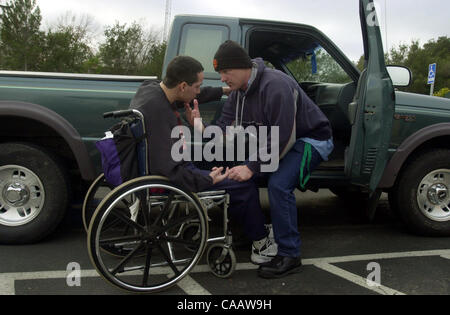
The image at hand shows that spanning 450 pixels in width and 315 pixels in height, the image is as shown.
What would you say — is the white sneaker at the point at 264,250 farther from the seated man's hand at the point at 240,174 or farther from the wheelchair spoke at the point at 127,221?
the wheelchair spoke at the point at 127,221

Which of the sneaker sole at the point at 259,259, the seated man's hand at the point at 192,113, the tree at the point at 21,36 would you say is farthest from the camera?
the tree at the point at 21,36

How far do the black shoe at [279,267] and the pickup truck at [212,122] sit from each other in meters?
0.89

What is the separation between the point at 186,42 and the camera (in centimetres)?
335

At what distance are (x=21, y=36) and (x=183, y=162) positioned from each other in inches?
1074

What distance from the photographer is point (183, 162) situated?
8.51ft

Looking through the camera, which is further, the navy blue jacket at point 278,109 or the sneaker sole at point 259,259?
the sneaker sole at point 259,259

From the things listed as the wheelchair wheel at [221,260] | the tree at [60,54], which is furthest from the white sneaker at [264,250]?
the tree at [60,54]

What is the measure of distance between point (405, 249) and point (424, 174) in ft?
2.37

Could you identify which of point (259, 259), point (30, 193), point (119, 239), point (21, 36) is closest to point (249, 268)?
point (259, 259)

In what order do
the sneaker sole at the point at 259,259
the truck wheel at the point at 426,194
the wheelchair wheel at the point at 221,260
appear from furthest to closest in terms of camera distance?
the truck wheel at the point at 426,194 → the sneaker sole at the point at 259,259 → the wheelchair wheel at the point at 221,260

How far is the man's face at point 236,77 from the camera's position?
112 inches

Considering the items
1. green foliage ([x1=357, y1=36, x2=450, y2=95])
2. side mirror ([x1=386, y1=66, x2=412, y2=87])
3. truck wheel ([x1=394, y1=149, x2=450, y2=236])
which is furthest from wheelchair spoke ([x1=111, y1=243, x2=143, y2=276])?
green foliage ([x1=357, y1=36, x2=450, y2=95])

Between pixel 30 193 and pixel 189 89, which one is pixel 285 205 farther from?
pixel 30 193
